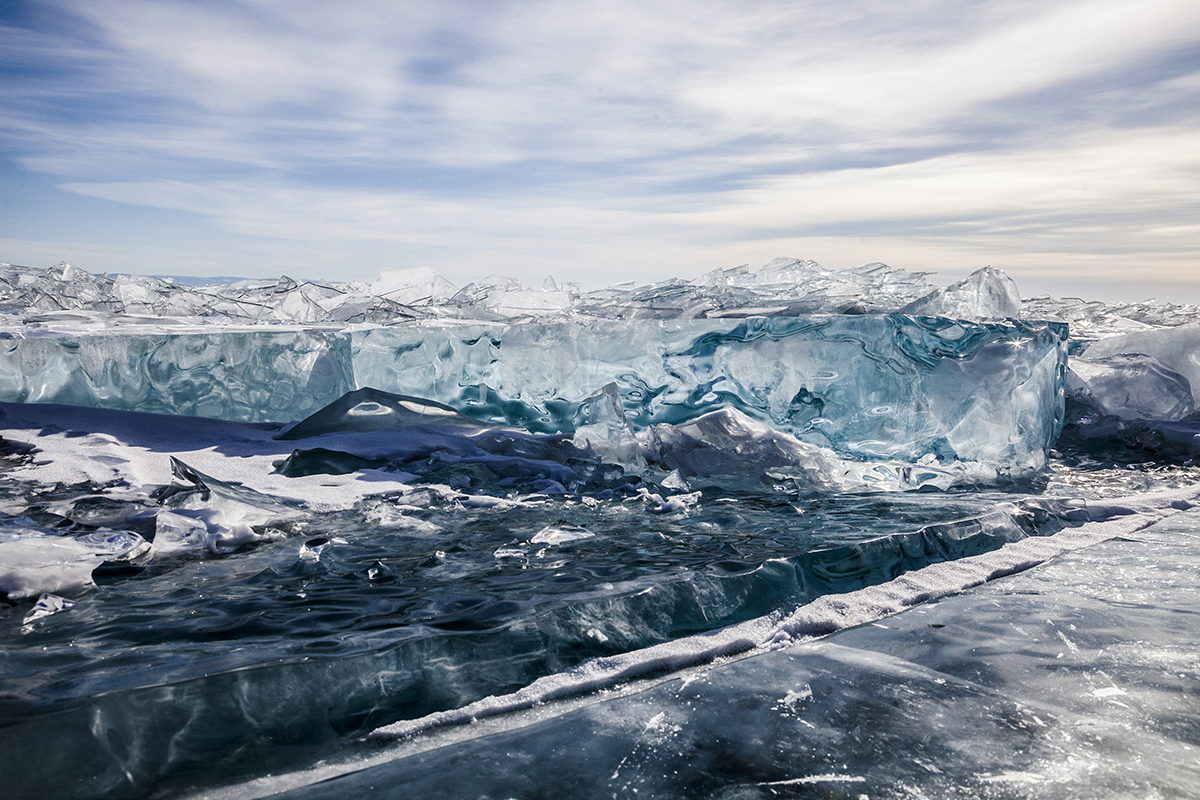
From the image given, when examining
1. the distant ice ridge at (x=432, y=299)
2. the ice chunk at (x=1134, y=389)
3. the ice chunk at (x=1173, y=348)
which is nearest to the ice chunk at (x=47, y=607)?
the distant ice ridge at (x=432, y=299)

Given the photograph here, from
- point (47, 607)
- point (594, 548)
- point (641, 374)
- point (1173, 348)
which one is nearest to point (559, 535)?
point (594, 548)

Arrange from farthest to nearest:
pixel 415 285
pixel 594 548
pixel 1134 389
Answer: pixel 415 285 < pixel 1134 389 < pixel 594 548

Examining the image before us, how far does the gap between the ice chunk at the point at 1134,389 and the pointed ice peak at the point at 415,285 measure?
555 centimetres

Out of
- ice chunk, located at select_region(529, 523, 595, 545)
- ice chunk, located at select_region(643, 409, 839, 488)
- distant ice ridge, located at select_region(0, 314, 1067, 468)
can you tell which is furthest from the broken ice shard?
ice chunk, located at select_region(529, 523, 595, 545)

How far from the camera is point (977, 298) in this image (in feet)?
17.3

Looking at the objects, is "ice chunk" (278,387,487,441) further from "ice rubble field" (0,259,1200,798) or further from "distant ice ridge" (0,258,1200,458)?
"distant ice ridge" (0,258,1200,458)

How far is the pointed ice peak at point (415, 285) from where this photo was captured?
7.18 meters

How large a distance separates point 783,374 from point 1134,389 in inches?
121

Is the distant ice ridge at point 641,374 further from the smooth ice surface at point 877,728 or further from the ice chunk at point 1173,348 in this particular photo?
the smooth ice surface at point 877,728

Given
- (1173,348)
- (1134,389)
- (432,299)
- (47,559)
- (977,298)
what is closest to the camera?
(47,559)

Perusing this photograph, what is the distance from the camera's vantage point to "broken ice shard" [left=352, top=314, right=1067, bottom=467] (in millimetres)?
4441

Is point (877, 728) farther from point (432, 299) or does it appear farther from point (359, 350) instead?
point (432, 299)

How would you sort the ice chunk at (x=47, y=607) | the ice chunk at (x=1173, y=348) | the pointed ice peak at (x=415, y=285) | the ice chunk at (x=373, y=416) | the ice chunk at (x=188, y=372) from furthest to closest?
the pointed ice peak at (x=415, y=285) < the ice chunk at (x=1173, y=348) < the ice chunk at (x=188, y=372) < the ice chunk at (x=373, y=416) < the ice chunk at (x=47, y=607)

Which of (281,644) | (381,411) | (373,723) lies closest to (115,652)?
(281,644)
